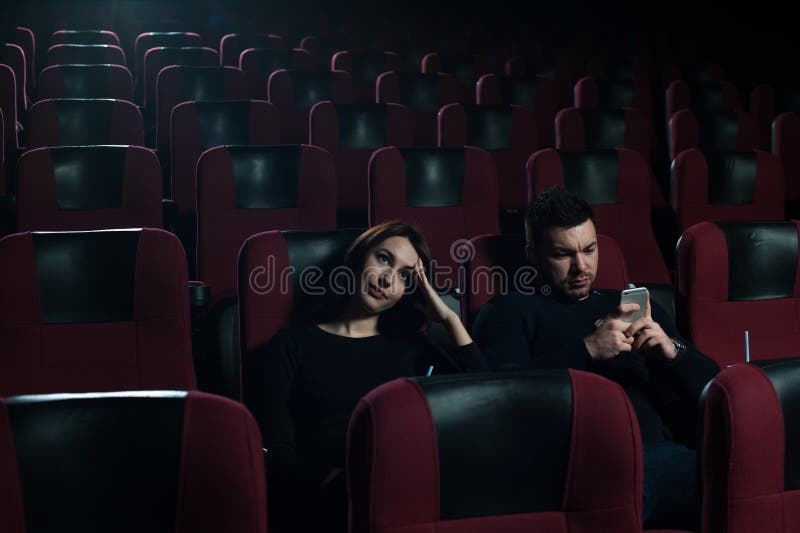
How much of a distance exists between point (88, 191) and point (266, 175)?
52cm

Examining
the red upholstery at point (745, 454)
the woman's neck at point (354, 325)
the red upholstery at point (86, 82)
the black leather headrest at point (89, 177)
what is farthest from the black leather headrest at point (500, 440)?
the red upholstery at point (86, 82)

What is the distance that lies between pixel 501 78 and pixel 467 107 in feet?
4.52

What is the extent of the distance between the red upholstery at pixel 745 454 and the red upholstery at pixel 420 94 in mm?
3730

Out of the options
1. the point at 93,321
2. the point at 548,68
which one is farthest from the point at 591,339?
the point at 548,68

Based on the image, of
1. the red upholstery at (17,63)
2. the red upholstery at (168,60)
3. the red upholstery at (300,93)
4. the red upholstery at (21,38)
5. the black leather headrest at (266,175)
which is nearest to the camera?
the black leather headrest at (266,175)

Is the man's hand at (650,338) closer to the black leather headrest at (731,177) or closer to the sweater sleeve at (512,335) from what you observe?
the sweater sleeve at (512,335)

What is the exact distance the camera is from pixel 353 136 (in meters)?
3.94

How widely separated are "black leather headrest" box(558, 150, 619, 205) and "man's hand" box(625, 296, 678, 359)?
4.07ft

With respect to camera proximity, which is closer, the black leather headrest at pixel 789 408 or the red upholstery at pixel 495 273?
the black leather headrest at pixel 789 408

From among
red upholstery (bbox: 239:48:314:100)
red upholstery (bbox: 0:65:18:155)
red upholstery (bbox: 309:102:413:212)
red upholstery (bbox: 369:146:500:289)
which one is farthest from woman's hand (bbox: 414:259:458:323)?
red upholstery (bbox: 239:48:314:100)

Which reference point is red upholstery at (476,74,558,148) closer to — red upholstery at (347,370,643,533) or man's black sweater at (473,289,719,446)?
man's black sweater at (473,289,719,446)

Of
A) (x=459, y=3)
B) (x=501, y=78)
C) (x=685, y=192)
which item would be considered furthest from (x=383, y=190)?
(x=459, y=3)

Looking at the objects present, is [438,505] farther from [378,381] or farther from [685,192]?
[685,192]

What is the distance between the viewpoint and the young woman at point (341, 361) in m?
1.74
